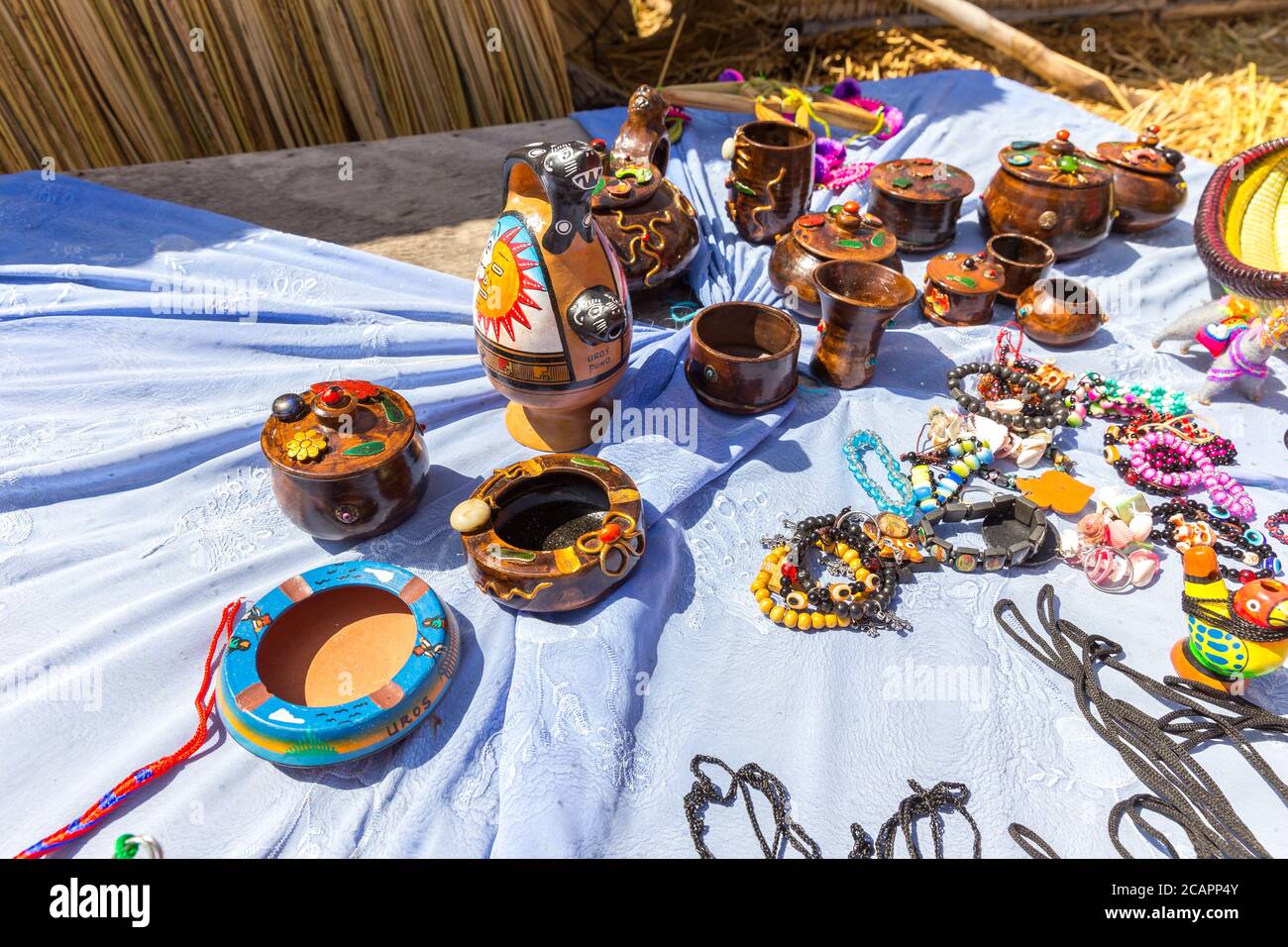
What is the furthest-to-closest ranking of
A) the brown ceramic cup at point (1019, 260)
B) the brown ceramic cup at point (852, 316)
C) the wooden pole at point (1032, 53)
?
the wooden pole at point (1032, 53)
the brown ceramic cup at point (1019, 260)
the brown ceramic cup at point (852, 316)

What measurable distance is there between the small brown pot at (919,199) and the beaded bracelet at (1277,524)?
168cm

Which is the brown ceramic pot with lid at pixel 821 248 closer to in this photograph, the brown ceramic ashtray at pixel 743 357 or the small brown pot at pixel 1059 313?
the brown ceramic ashtray at pixel 743 357

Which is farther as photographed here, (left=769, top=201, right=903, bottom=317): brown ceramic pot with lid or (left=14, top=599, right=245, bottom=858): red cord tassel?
(left=769, top=201, right=903, bottom=317): brown ceramic pot with lid

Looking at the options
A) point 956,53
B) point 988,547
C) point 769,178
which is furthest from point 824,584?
point 956,53

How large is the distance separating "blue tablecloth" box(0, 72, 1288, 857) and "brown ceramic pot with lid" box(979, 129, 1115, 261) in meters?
0.25

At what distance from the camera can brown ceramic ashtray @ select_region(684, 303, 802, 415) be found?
2381 millimetres

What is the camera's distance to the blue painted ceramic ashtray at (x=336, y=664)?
5.16ft

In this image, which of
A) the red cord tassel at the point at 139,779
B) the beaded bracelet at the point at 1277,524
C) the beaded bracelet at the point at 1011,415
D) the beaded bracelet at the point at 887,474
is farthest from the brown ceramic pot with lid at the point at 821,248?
the red cord tassel at the point at 139,779

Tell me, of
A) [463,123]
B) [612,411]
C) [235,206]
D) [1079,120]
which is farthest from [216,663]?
[1079,120]

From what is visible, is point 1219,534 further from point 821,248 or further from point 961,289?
point 821,248

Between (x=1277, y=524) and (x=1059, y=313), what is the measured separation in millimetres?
1001

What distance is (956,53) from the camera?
576 cm

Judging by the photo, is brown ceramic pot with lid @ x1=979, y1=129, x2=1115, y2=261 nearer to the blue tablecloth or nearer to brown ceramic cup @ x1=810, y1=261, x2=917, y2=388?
the blue tablecloth

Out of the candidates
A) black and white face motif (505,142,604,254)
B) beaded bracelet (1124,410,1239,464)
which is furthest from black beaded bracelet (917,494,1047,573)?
black and white face motif (505,142,604,254)
